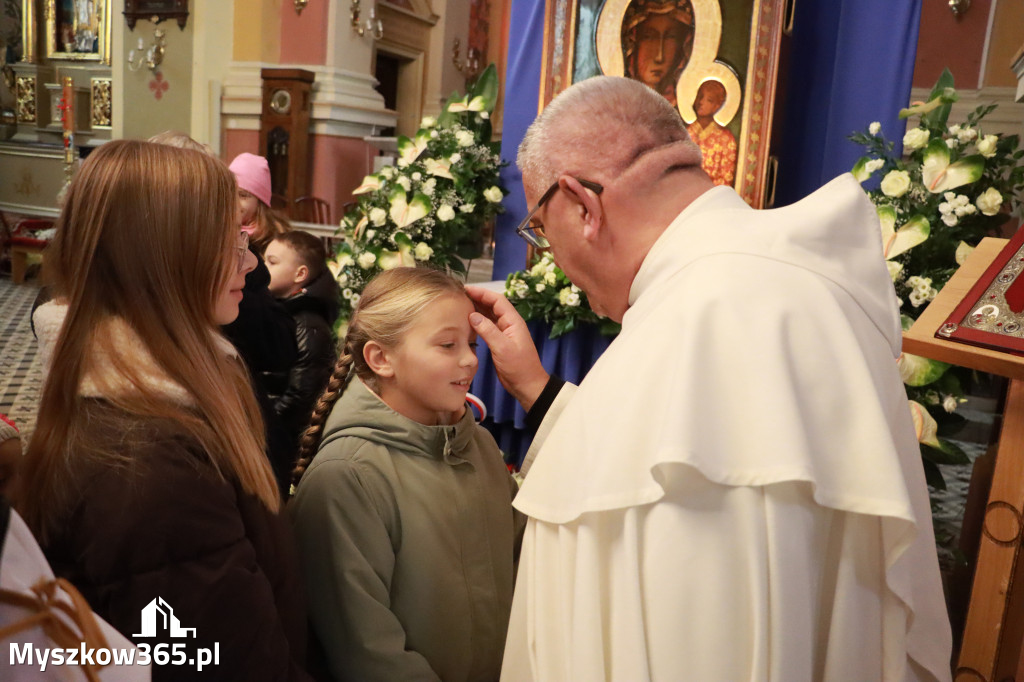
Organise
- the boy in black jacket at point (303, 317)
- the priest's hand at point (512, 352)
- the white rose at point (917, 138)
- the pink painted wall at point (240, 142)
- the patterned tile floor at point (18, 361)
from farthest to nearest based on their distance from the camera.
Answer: the pink painted wall at point (240, 142) → the patterned tile floor at point (18, 361) → the white rose at point (917, 138) → the boy in black jacket at point (303, 317) → the priest's hand at point (512, 352)

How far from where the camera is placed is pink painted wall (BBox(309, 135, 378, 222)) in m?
9.70

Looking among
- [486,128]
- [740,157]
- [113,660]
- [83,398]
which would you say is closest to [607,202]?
[83,398]

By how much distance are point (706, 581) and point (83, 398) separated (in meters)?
0.92

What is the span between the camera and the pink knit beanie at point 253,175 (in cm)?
319

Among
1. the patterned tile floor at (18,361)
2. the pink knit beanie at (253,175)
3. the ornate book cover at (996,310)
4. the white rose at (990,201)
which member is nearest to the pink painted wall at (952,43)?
the white rose at (990,201)

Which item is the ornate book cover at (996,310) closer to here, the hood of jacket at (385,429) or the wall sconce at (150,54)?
the hood of jacket at (385,429)

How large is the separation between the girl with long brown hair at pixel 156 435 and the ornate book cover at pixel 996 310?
1578 mm

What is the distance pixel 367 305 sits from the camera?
2.04m

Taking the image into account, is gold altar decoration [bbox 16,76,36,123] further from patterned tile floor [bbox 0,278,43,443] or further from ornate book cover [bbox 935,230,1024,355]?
ornate book cover [bbox 935,230,1024,355]

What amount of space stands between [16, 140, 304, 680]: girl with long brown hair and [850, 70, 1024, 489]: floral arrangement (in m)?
2.52

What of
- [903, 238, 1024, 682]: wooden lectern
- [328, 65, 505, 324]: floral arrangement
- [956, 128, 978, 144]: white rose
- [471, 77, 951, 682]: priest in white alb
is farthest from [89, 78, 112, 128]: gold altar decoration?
[471, 77, 951, 682]: priest in white alb

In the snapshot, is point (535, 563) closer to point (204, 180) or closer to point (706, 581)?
point (706, 581)

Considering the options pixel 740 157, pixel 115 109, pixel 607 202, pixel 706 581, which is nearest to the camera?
pixel 706 581

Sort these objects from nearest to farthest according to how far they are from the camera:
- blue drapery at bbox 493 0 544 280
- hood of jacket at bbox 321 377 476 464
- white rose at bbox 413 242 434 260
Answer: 1. hood of jacket at bbox 321 377 476 464
2. white rose at bbox 413 242 434 260
3. blue drapery at bbox 493 0 544 280
